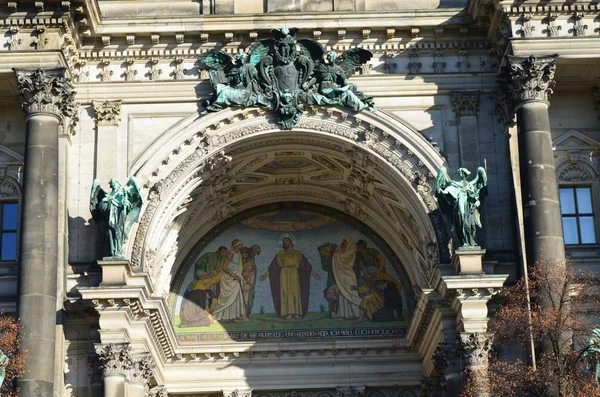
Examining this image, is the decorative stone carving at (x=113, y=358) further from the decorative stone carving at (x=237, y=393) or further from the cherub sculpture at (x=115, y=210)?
the decorative stone carving at (x=237, y=393)

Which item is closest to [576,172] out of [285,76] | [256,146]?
[285,76]

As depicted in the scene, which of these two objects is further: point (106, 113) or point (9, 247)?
point (106, 113)

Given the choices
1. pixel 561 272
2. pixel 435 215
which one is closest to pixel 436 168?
pixel 435 215

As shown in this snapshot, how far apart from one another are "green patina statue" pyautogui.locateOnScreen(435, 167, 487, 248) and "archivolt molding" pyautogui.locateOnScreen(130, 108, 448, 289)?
863 millimetres

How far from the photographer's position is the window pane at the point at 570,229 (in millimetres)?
31734

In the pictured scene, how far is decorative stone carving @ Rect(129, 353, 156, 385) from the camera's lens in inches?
1163

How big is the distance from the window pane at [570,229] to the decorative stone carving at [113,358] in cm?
1090

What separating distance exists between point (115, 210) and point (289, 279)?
299 inches

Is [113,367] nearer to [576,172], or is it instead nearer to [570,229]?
[570,229]

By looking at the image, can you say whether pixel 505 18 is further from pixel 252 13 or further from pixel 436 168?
pixel 252 13

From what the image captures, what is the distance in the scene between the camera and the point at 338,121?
3197 cm

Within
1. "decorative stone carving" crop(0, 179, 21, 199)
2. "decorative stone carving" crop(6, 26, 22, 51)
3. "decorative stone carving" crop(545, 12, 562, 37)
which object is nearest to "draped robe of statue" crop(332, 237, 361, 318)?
"decorative stone carving" crop(545, 12, 562, 37)

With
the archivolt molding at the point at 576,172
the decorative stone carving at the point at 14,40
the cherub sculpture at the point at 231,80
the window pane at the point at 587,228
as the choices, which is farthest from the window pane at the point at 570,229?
the decorative stone carving at the point at 14,40

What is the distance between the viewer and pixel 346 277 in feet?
118
